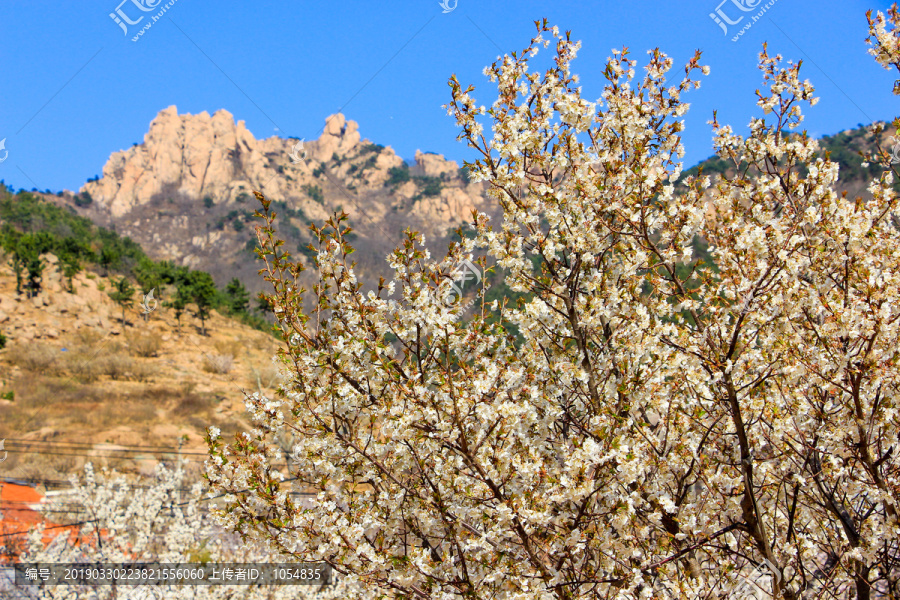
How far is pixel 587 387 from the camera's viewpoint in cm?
370

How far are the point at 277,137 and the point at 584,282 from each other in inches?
7796

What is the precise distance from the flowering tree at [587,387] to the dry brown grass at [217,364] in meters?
38.8

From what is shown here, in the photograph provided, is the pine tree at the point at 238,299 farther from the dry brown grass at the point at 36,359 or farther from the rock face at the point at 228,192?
the rock face at the point at 228,192

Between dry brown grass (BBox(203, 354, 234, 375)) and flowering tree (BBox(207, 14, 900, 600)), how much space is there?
3881 centimetres

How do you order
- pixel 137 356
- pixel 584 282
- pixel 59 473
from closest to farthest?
pixel 584 282 < pixel 59 473 < pixel 137 356

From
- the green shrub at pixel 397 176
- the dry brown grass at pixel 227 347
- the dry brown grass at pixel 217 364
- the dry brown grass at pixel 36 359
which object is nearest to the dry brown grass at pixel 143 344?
the dry brown grass at pixel 217 364

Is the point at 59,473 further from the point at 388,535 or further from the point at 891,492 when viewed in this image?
the point at 891,492

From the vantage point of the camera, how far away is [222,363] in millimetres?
Answer: 39188

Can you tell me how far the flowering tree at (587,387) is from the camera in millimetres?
3125

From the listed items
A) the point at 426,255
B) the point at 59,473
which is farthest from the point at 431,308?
the point at 59,473

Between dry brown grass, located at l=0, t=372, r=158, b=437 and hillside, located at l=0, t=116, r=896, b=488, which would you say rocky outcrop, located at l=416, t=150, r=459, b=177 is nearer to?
hillside, located at l=0, t=116, r=896, b=488

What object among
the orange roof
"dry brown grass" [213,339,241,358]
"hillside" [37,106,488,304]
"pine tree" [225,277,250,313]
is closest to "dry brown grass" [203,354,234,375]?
"dry brown grass" [213,339,241,358]

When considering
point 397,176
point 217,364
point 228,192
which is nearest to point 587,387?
point 217,364

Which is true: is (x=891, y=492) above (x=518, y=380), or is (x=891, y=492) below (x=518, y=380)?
below
